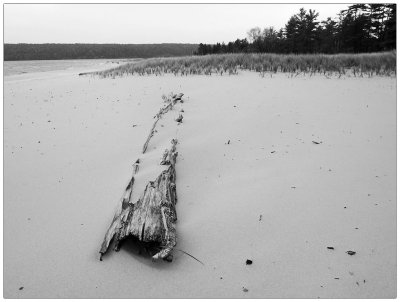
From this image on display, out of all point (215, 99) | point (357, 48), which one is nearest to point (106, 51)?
point (357, 48)

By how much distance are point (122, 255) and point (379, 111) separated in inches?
208

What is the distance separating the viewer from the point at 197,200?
2.99 m

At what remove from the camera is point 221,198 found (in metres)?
2.98

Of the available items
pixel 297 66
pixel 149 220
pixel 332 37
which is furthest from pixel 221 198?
pixel 332 37

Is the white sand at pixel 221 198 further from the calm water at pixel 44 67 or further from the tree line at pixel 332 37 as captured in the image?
the tree line at pixel 332 37

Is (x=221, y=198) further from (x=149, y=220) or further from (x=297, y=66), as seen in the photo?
(x=297, y=66)

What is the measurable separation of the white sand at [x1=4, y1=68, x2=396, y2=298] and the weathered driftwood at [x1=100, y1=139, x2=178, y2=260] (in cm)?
13

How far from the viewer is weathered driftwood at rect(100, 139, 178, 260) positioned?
7.12 feet

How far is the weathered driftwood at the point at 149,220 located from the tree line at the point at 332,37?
1034 inches

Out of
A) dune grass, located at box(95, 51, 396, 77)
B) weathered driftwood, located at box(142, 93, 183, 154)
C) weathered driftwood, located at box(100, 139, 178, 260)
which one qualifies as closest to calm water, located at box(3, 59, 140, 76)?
dune grass, located at box(95, 51, 396, 77)

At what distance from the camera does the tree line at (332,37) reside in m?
28.9

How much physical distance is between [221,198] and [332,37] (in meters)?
39.4

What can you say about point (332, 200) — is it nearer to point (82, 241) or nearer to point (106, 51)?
point (82, 241)

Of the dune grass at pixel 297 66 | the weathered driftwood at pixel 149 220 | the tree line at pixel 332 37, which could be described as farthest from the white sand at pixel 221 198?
the tree line at pixel 332 37
